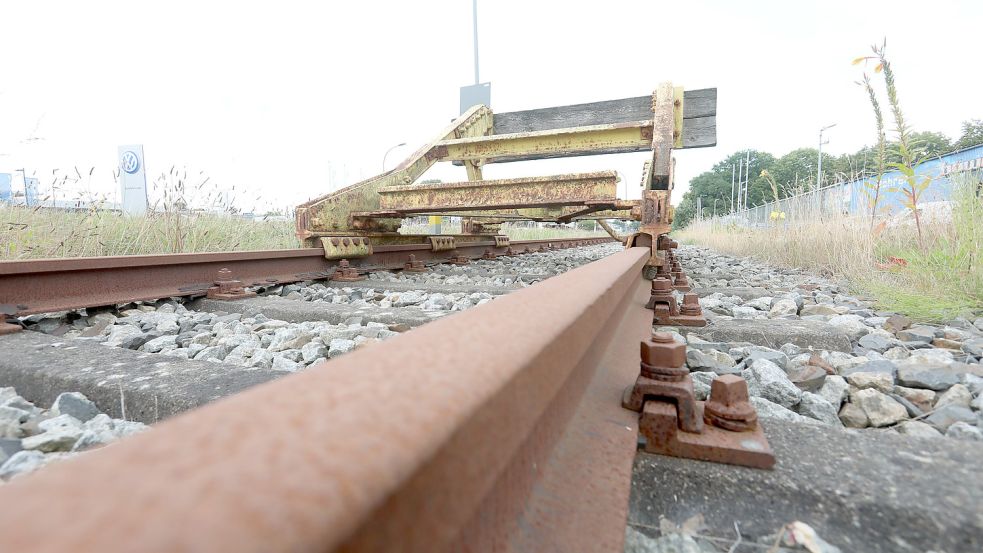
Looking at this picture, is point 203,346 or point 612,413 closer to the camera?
point 612,413

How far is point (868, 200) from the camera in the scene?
477 centimetres

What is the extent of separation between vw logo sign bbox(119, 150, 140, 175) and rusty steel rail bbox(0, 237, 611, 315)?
14.2 feet

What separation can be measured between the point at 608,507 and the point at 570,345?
26 centimetres

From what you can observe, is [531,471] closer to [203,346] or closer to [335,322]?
[203,346]

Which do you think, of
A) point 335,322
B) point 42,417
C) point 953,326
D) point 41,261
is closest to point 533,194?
point 335,322

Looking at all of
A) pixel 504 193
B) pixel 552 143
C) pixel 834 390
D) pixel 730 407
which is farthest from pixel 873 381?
pixel 552 143

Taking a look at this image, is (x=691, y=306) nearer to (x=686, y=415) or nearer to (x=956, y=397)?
(x=956, y=397)

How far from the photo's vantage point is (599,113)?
6.08m

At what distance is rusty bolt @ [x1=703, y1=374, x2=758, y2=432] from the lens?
105 centimetres

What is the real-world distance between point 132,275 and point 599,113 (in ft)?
16.3

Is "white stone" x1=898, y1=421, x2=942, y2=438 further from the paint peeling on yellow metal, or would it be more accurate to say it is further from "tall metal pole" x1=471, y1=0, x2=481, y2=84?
"tall metal pole" x1=471, y1=0, x2=481, y2=84

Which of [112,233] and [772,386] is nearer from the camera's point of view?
[772,386]

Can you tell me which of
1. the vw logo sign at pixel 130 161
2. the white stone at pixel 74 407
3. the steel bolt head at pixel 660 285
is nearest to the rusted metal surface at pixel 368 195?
the steel bolt head at pixel 660 285

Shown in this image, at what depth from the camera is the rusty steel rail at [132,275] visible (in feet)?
7.72
